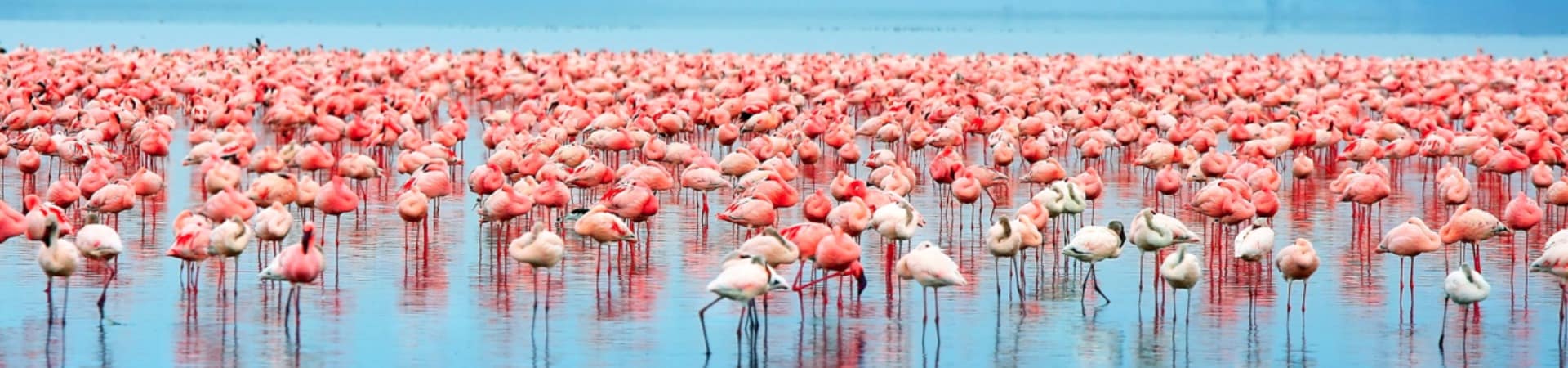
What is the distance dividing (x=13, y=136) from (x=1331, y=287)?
16.0 m

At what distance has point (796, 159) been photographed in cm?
2380

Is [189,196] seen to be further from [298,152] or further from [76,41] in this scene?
[76,41]

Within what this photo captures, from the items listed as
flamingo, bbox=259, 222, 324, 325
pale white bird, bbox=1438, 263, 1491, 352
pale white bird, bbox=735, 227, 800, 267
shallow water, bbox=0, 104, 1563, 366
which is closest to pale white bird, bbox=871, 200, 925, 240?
shallow water, bbox=0, 104, 1563, 366

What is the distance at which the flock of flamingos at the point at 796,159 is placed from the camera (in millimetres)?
13328

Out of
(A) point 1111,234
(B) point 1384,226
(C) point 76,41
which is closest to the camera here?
(A) point 1111,234

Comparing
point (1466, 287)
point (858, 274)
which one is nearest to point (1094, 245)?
point (858, 274)

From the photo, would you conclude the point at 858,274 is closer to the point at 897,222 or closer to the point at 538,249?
the point at 897,222

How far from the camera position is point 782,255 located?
12.7 metres

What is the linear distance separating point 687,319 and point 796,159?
1090cm

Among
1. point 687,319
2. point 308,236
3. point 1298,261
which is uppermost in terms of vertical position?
point 308,236

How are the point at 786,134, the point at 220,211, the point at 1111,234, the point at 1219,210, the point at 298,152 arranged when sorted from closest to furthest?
the point at 1111,234 < the point at 220,211 < the point at 1219,210 < the point at 298,152 < the point at 786,134

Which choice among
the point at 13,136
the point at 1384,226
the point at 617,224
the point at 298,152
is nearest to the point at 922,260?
the point at 617,224

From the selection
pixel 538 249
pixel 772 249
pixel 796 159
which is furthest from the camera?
pixel 796 159

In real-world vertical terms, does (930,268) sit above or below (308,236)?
below
